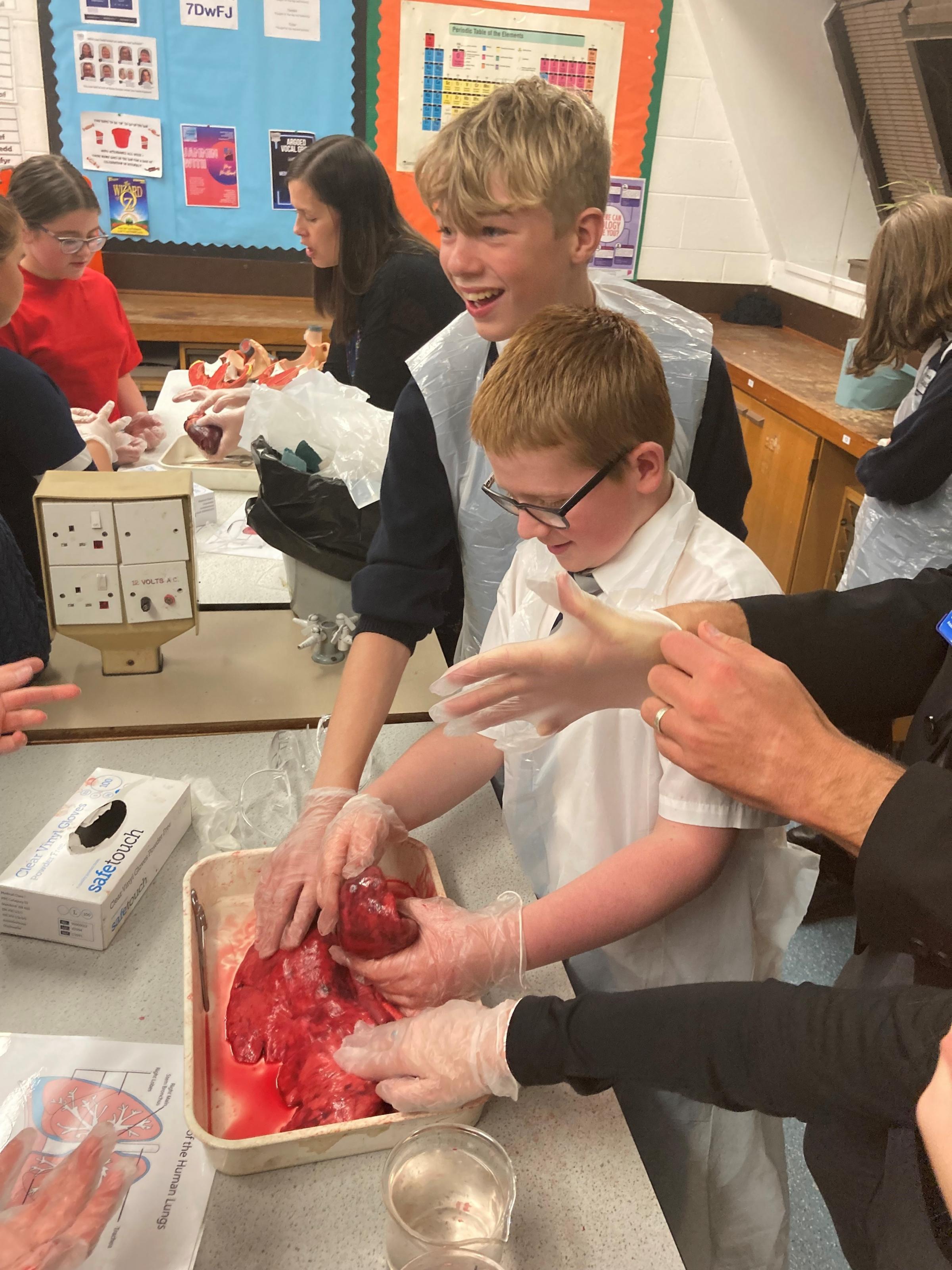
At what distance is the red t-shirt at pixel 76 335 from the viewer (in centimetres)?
263

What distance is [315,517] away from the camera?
5.61 ft

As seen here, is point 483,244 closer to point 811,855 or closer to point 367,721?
point 367,721

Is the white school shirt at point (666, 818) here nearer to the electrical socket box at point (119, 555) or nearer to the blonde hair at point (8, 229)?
the electrical socket box at point (119, 555)

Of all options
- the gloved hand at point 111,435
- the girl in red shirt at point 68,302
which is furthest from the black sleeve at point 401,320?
the girl in red shirt at point 68,302

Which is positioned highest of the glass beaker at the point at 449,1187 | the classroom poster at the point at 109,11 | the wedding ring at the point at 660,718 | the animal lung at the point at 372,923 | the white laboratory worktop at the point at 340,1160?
the classroom poster at the point at 109,11

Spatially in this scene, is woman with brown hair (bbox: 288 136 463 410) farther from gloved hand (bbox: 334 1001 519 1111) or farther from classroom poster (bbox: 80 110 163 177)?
classroom poster (bbox: 80 110 163 177)

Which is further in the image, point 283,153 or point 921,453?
point 283,153

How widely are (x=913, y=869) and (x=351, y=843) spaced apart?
1.90 feet

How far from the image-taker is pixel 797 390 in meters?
3.50

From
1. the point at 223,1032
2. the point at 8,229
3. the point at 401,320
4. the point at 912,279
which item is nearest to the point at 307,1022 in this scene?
the point at 223,1032

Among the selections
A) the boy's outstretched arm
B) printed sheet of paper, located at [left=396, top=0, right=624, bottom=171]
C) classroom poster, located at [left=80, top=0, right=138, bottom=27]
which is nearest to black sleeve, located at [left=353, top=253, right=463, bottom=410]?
the boy's outstretched arm

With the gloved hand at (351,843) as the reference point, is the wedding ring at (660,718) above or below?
above

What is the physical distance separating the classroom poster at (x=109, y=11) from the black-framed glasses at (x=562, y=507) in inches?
146

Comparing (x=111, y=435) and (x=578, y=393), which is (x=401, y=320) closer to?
(x=111, y=435)
